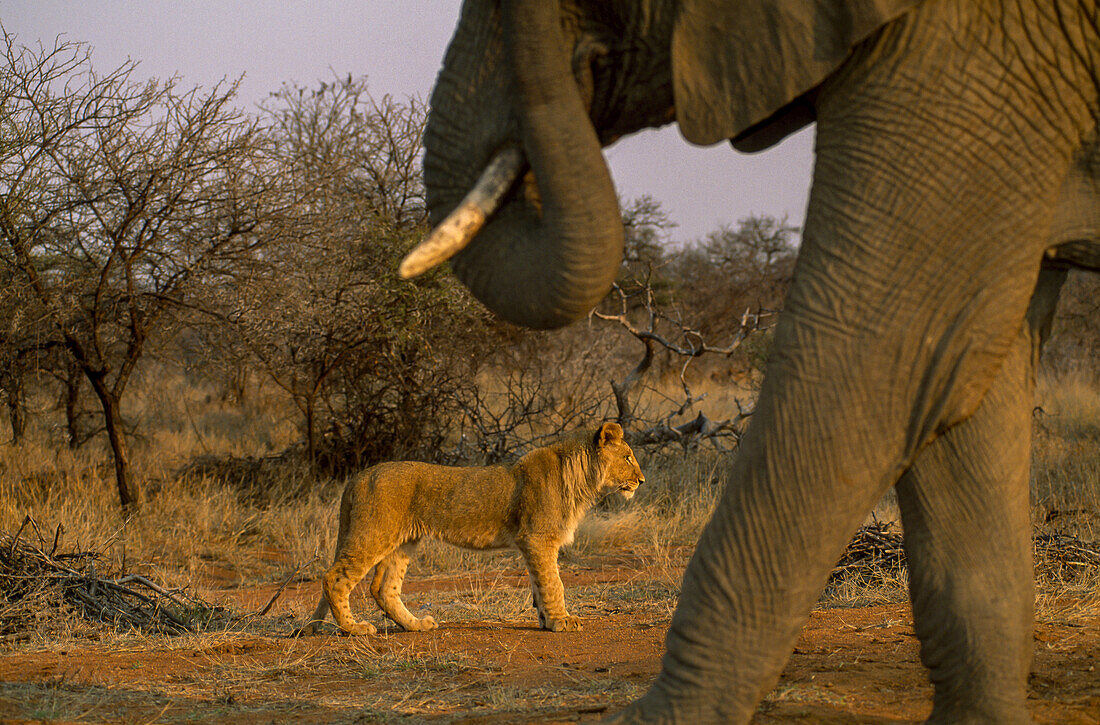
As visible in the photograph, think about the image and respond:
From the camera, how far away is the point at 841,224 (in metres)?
2.55

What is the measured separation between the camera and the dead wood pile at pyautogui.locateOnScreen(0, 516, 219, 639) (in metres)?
5.91

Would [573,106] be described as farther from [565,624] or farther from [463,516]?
[463,516]

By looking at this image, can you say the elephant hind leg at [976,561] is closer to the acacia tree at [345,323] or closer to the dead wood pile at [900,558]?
the dead wood pile at [900,558]

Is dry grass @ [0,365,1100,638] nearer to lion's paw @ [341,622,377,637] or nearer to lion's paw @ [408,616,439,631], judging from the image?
lion's paw @ [408,616,439,631]

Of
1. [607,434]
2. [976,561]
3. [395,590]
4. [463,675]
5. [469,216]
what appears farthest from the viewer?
[607,434]

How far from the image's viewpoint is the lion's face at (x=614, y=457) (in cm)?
730

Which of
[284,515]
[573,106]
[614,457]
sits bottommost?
[284,515]

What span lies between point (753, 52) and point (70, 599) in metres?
5.42

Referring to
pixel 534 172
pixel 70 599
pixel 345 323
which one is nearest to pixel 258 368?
pixel 345 323

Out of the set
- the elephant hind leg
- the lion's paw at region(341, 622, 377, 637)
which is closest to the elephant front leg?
the elephant hind leg

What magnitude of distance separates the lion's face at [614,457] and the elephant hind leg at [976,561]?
430cm

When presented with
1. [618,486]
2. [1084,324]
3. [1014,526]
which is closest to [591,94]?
[1014,526]

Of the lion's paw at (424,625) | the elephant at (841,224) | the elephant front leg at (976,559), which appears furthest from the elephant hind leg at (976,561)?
the lion's paw at (424,625)

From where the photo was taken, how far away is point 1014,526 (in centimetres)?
299
